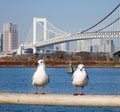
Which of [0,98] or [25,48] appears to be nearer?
[0,98]

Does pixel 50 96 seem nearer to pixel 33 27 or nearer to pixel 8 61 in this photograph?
pixel 8 61

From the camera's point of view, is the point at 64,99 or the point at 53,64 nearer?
the point at 64,99

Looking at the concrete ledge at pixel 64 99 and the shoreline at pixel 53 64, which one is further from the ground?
the shoreline at pixel 53 64

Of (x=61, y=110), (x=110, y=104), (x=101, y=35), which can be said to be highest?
(x=101, y=35)

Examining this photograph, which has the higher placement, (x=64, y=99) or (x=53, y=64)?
(x=53, y=64)

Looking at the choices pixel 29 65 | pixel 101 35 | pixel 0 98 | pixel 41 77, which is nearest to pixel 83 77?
pixel 41 77

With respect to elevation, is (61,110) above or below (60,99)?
below

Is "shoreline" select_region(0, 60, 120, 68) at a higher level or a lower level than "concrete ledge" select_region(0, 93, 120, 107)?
higher

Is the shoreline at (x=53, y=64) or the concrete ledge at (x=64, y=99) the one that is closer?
the concrete ledge at (x=64, y=99)
